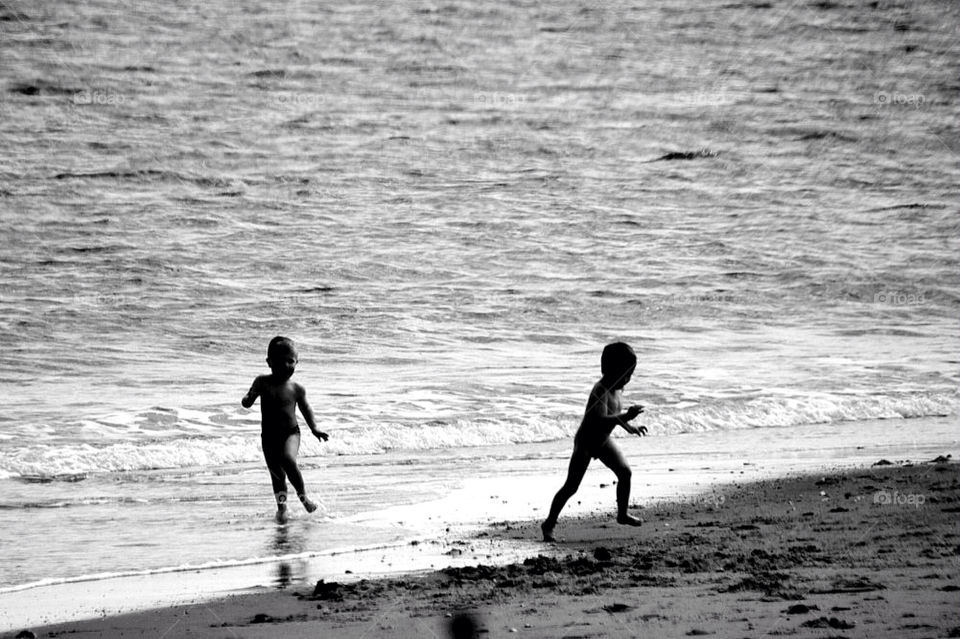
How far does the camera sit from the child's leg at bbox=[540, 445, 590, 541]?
21.1 ft

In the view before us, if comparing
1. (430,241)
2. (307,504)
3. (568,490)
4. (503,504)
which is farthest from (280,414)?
(430,241)

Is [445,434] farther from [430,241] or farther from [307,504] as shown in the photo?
[430,241]

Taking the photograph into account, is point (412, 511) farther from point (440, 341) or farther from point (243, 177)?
point (243, 177)

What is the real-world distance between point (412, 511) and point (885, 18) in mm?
48591

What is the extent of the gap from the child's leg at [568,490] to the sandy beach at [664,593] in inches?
5.2

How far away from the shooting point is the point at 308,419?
7992 millimetres

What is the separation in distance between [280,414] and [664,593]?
153 inches

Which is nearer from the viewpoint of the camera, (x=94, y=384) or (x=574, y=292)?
(x=94, y=384)

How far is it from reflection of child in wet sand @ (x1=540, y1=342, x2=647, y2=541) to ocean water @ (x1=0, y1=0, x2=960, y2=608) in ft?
3.68

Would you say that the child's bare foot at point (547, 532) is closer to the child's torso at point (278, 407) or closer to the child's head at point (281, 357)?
the child's torso at point (278, 407)

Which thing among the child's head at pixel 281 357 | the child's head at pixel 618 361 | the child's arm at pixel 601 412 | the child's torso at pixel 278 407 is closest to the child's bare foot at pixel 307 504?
the child's torso at pixel 278 407

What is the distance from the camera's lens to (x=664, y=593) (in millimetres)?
4707

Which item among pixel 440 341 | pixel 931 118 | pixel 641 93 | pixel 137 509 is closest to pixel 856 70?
pixel 931 118

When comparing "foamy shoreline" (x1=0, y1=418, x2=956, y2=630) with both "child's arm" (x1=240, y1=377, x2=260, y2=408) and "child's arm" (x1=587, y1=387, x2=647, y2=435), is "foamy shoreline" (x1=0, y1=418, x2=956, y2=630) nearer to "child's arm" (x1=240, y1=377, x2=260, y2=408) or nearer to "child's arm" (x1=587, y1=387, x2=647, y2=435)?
"child's arm" (x1=587, y1=387, x2=647, y2=435)
